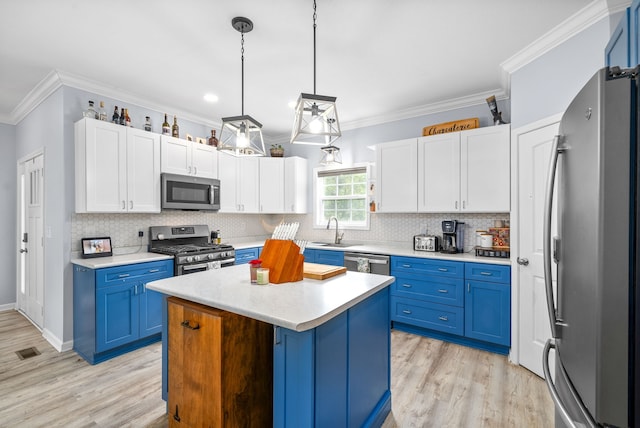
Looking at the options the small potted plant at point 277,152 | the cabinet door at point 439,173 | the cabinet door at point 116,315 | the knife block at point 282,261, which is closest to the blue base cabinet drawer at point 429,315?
the cabinet door at point 439,173

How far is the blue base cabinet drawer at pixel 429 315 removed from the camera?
3.20 metres

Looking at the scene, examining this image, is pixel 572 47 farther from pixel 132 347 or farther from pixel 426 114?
pixel 132 347

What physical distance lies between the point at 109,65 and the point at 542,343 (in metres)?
4.61

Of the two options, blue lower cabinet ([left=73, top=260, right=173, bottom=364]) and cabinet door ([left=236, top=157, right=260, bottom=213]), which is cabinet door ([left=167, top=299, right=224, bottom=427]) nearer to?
blue lower cabinet ([left=73, top=260, right=173, bottom=364])

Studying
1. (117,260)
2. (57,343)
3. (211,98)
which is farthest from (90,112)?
(57,343)

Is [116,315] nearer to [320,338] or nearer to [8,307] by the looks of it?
[320,338]

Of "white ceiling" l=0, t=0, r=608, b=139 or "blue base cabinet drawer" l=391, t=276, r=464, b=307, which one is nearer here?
"white ceiling" l=0, t=0, r=608, b=139

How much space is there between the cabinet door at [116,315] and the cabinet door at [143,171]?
90 centimetres

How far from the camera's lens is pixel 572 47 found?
228 cm

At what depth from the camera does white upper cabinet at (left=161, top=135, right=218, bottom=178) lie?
12.0 ft

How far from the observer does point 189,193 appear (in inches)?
151

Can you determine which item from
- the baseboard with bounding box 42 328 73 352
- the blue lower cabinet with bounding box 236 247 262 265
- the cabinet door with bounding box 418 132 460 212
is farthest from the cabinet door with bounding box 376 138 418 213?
the baseboard with bounding box 42 328 73 352

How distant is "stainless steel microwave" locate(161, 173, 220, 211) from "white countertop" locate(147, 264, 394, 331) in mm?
1771

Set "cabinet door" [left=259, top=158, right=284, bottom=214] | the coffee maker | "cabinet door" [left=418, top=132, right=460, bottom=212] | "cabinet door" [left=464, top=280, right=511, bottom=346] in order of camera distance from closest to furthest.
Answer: "cabinet door" [left=464, top=280, right=511, bottom=346] < "cabinet door" [left=418, top=132, right=460, bottom=212] < the coffee maker < "cabinet door" [left=259, top=158, right=284, bottom=214]
